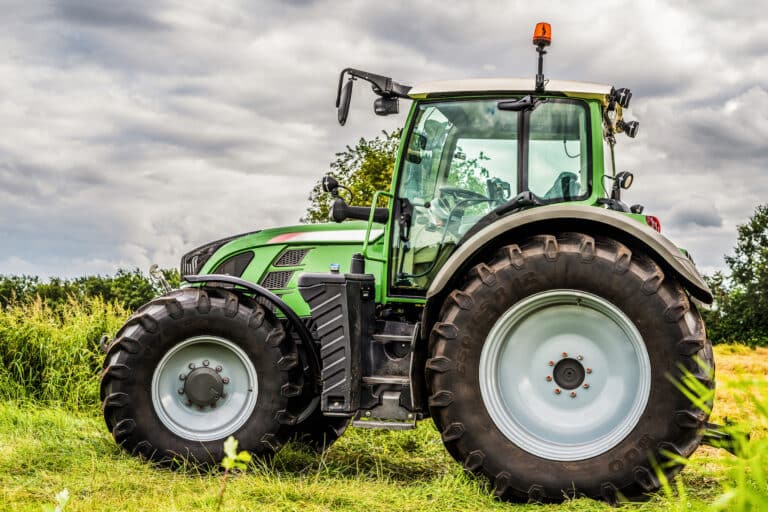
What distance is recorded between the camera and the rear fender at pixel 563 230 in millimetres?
4574

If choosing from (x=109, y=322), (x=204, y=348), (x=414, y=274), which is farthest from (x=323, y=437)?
(x=109, y=322)

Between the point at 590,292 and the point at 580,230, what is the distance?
42 centimetres

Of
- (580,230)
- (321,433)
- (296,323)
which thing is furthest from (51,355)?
Result: (580,230)

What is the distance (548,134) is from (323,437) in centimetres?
296

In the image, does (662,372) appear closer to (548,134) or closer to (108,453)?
(548,134)

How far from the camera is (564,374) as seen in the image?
4723 mm

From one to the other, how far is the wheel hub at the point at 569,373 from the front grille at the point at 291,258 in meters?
2.24

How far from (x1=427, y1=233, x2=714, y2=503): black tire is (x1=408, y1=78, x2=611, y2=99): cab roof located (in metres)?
1.07

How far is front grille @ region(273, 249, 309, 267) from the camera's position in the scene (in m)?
6.20

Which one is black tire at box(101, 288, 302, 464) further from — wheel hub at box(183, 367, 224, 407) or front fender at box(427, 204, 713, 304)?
front fender at box(427, 204, 713, 304)

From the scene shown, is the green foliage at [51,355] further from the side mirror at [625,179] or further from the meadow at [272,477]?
the side mirror at [625,179]

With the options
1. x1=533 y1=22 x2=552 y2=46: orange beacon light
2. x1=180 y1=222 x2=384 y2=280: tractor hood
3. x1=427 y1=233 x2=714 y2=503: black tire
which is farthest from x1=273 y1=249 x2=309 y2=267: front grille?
x1=533 y1=22 x2=552 y2=46: orange beacon light

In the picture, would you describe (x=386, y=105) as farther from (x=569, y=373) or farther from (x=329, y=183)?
(x=569, y=373)

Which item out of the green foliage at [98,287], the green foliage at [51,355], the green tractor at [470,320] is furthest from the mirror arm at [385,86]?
the green foliage at [98,287]
